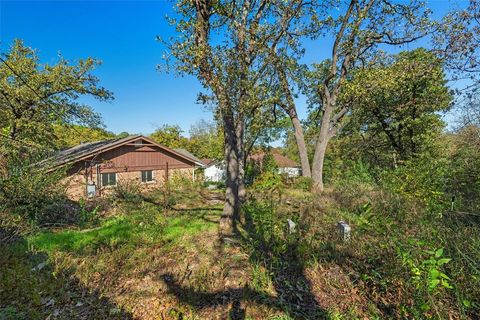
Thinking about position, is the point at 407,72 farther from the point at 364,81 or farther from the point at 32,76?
the point at 32,76

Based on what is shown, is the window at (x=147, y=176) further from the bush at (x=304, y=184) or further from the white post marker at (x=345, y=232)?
the white post marker at (x=345, y=232)

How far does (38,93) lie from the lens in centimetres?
1351

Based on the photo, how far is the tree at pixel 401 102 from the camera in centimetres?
1095

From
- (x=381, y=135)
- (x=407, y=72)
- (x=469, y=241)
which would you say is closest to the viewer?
(x=469, y=241)

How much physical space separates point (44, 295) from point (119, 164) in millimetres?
14797

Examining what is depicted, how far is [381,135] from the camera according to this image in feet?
57.1

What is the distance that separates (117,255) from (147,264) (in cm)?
80

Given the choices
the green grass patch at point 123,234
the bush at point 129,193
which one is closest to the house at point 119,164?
the bush at point 129,193

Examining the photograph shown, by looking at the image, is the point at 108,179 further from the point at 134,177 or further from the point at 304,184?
the point at 304,184

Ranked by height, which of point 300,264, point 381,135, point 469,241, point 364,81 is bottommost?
point 300,264

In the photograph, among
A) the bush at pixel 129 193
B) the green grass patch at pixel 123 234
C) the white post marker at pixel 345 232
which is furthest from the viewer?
the bush at pixel 129 193

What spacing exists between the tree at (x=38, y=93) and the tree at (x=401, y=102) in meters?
16.0

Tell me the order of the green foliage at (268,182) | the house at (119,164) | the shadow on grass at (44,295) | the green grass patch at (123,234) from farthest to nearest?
1. the house at (119,164)
2. the green foliage at (268,182)
3. the green grass patch at (123,234)
4. the shadow on grass at (44,295)

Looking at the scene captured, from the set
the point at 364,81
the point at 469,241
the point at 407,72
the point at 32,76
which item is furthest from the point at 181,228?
the point at 32,76
